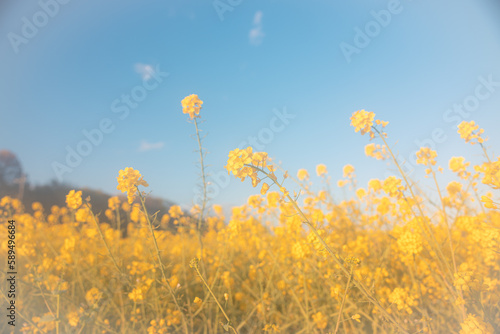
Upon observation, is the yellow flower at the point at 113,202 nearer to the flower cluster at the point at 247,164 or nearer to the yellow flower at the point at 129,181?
the yellow flower at the point at 129,181

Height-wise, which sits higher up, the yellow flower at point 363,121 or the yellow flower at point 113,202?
the yellow flower at point 113,202

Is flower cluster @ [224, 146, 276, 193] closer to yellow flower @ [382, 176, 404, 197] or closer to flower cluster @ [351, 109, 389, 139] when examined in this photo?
flower cluster @ [351, 109, 389, 139]

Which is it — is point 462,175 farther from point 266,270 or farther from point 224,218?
point 224,218

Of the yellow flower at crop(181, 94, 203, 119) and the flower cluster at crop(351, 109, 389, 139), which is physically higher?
the yellow flower at crop(181, 94, 203, 119)

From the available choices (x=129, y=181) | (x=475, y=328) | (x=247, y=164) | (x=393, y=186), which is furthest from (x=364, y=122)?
(x=129, y=181)

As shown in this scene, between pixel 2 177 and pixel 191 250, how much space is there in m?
2.39

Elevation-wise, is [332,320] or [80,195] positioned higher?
[80,195]

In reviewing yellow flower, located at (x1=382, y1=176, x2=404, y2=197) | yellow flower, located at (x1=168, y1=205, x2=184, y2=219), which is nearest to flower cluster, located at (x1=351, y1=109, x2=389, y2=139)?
yellow flower, located at (x1=382, y1=176, x2=404, y2=197)

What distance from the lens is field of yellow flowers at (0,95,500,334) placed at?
1538 mm

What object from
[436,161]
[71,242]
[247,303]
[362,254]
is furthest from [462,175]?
[71,242]

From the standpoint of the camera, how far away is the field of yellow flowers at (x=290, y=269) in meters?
1.54

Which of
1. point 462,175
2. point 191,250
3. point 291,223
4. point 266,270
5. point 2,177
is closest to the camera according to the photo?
point 462,175

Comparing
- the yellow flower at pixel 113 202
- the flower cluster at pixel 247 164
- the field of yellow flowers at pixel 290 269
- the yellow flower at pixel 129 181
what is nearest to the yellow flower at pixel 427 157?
the field of yellow flowers at pixel 290 269

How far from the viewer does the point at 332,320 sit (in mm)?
2244
